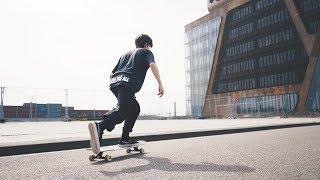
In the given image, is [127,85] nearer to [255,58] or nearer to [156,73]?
[156,73]

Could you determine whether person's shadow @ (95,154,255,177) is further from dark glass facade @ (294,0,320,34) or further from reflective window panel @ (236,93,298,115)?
dark glass facade @ (294,0,320,34)

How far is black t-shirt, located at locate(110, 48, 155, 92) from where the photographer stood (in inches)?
203

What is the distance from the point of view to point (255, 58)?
67.1 metres

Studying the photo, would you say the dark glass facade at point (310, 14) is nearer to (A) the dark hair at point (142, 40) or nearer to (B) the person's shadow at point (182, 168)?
(A) the dark hair at point (142, 40)

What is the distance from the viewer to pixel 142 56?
5285 mm

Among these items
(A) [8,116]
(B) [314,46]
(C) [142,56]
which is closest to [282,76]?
(B) [314,46]

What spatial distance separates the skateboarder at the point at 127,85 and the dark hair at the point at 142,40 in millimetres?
115

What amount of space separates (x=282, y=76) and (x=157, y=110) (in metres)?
32.2

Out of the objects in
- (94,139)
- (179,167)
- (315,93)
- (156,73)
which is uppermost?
(315,93)

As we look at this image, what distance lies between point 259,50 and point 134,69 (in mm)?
63533

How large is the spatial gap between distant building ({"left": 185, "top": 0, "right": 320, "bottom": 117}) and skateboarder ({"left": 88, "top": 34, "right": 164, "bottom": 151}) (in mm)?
39668

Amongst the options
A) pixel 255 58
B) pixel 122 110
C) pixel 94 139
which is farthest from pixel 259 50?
pixel 94 139

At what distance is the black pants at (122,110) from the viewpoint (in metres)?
4.97

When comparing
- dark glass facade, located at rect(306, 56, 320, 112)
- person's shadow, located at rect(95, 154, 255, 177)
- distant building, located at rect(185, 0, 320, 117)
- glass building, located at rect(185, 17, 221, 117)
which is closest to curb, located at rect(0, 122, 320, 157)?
person's shadow, located at rect(95, 154, 255, 177)
